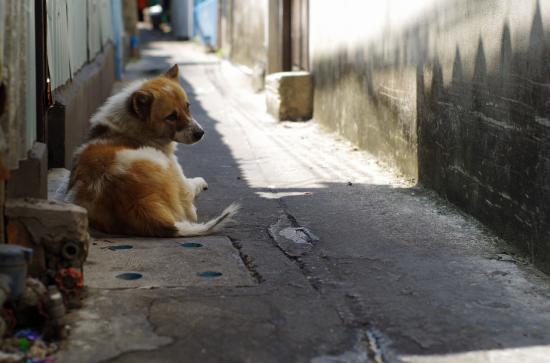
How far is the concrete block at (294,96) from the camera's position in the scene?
12172 millimetres

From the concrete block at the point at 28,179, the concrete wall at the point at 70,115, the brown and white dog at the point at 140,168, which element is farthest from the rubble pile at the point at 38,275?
the concrete wall at the point at 70,115

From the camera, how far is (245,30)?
63.0 feet

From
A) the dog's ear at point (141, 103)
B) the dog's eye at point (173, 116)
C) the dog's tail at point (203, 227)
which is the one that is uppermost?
the dog's ear at point (141, 103)

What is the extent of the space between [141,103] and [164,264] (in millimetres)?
1555

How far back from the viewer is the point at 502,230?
5.62 metres

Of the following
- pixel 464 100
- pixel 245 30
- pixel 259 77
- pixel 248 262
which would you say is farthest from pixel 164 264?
pixel 245 30

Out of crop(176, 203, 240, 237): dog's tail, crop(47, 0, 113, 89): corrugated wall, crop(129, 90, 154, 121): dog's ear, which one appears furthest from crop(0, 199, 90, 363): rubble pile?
crop(47, 0, 113, 89): corrugated wall

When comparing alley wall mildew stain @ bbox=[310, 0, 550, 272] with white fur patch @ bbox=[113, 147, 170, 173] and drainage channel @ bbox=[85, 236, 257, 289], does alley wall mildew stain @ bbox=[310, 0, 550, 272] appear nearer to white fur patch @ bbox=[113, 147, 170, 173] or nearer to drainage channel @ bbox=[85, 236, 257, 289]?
drainage channel @ bbox=[85, 236, 257, 289]

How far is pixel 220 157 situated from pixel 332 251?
4101 millimetres

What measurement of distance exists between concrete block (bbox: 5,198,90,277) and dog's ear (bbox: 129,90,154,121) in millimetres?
1850

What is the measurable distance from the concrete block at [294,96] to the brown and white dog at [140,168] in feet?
19.0

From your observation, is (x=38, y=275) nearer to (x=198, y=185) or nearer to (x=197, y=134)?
(x=197, y=134)

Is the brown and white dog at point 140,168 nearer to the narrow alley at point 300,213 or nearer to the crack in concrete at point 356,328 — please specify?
the narrow alley at point 300,213

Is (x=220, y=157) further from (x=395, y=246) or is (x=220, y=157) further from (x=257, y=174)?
(x=395, y=246)
